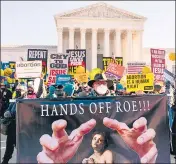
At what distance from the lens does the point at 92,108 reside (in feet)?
12.2

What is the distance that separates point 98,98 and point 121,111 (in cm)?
27

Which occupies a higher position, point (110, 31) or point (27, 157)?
point (110, 31)

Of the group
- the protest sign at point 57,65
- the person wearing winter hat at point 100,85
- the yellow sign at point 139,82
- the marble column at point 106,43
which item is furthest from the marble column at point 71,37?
the person wearing winter hat at point 100,85

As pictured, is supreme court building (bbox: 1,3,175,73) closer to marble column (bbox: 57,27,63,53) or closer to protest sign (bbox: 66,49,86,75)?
marble column (bbox: 57,27,63,53)

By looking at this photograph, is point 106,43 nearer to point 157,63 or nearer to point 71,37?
point 71,37

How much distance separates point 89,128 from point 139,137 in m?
0.52

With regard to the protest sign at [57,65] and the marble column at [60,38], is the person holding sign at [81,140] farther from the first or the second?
the marble column at [60,38]

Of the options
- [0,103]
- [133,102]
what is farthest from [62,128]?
[0,103]

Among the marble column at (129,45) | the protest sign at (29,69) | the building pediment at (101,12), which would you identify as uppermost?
the building pediment at (101,12)

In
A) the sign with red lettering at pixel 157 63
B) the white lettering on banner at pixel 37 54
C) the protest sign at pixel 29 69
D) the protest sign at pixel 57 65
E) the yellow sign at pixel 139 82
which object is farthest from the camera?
the white lettering on banner at pixel 37 54

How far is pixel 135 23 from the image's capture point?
61062 mm

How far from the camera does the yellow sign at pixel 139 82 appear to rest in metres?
7.25

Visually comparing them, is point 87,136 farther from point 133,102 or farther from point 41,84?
point 41,84

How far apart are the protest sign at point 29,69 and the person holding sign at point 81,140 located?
16.7ft
